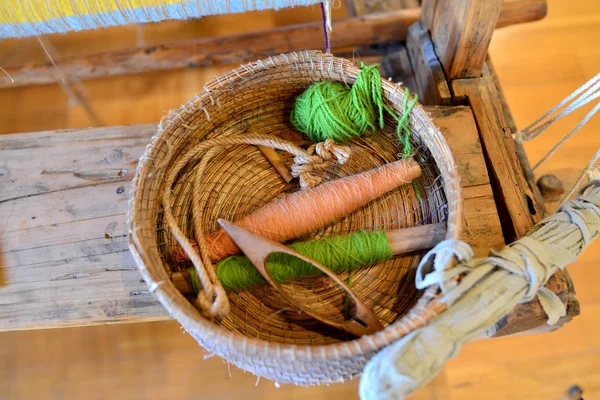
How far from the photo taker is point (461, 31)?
3.24 feet

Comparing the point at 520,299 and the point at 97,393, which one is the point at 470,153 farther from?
the point at 97,393

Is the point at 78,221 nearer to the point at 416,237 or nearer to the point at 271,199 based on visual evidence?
the point at 271,199

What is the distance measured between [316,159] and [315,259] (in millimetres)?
224

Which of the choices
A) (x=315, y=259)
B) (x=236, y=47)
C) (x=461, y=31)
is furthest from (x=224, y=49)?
(x=315, y=259)

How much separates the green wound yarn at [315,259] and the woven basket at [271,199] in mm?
68

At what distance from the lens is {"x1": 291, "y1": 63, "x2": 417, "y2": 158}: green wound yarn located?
2.92 ft

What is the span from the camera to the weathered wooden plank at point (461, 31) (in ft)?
3.10

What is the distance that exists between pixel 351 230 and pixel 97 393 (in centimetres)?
96

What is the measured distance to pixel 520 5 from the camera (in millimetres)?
1359

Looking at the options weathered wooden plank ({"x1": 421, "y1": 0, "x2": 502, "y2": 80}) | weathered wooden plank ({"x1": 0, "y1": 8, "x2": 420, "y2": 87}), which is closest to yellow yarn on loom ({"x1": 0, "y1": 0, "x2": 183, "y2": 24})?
weathered wooden plank ({"x1": 0, "y1": 8, "x2": 420, "y2": 87})

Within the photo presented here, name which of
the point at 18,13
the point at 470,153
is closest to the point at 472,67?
the point at 470,153

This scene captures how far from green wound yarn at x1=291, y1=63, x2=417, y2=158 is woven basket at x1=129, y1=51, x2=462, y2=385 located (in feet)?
0.07

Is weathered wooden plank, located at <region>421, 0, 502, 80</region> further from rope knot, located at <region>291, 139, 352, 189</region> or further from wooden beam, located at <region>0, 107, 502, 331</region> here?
rope knot, located at <region>291, 139, 352, 189</region>

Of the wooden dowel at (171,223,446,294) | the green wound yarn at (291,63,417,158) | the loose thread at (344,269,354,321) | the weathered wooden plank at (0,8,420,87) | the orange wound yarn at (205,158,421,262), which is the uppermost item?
the weathered wooden plank at (0,8,420,87)
